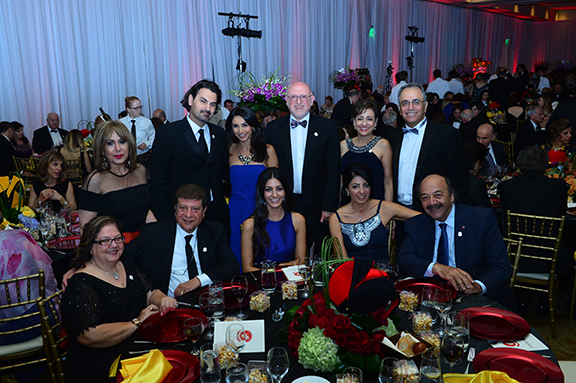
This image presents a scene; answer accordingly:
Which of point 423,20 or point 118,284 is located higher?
point 423,20

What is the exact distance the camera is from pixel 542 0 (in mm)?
15484

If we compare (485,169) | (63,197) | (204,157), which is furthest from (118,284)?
(485,169)

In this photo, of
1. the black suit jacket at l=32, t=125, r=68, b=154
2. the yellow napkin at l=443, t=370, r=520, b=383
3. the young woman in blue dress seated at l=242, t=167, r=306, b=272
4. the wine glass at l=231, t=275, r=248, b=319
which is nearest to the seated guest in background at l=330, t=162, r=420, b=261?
the young woman in blue dress seated at l=242, t=167, r=306, b=272

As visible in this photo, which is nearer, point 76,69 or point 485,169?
point 485,169

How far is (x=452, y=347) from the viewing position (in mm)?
1593

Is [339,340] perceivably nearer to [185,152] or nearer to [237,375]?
[237,375]

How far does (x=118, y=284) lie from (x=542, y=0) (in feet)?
57.8

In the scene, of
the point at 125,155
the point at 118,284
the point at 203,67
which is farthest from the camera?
the point at 203,67

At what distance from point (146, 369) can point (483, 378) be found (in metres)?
1.12

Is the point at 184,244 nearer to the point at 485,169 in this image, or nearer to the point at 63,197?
the point at 63,197

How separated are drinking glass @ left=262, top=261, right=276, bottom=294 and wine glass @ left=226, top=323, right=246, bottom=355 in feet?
1.49

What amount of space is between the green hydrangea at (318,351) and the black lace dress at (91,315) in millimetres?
864

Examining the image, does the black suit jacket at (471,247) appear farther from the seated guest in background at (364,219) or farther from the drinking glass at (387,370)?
the drinking glass at (387,370)

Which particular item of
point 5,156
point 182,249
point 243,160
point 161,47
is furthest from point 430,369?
point 161,47
